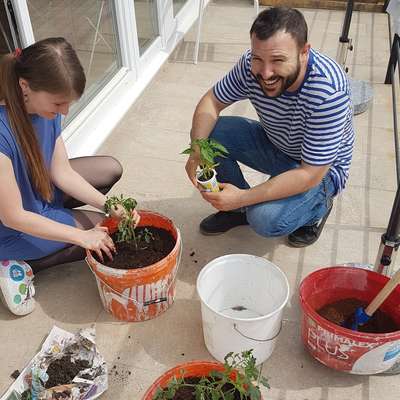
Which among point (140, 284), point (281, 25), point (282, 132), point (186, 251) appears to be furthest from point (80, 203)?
point (281, 25)

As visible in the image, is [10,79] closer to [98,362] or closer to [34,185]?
[34,185]

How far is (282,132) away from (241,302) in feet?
2.44

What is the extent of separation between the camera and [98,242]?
183cm

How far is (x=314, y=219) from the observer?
2234 mm

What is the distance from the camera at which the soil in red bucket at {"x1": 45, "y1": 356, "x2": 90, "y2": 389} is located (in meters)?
1.66

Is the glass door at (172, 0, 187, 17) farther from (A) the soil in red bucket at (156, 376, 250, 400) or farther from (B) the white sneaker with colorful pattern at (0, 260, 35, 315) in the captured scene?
(A) the soil in red bucket at (156, 376, 250, 400)

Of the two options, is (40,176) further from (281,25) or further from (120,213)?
(281,25)

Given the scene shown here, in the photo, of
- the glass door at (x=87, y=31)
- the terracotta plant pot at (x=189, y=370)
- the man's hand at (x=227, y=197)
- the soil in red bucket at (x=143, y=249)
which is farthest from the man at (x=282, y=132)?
the glass door at (x=87, y=31)

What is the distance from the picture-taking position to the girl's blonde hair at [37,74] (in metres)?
1.56

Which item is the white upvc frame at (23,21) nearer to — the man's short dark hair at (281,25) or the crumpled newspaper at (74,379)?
the man's short dark hair at (281,25)

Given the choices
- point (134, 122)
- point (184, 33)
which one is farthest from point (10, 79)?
point (184, 33)

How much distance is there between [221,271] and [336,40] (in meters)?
3.31

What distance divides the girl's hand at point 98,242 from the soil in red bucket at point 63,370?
15.3 inches

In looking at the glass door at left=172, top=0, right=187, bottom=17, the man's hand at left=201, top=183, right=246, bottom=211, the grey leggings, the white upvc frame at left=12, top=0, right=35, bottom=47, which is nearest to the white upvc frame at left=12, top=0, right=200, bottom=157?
the white upvc frame at left=12, top=0, right=35, bottom=47
